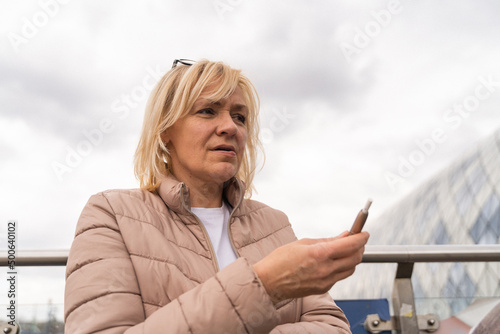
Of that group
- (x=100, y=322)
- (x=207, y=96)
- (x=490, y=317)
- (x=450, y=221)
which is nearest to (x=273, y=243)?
(x=207, y=96)

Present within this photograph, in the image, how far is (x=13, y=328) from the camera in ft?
7.54

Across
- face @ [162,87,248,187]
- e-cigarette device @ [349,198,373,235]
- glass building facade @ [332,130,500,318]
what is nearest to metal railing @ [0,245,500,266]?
face @ [162,87,248,187]

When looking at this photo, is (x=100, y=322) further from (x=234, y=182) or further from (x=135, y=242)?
(x=234, y=182)

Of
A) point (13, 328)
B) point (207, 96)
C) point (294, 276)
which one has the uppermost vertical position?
point (207, 96)

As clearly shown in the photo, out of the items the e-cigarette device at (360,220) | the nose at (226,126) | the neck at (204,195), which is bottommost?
the neck at (204,195)

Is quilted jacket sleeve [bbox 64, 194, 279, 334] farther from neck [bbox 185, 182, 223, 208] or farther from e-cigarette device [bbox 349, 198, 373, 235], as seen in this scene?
neck [bbox 185, 182, 223, 208]

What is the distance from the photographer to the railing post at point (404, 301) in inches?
101

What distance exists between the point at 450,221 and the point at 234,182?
79.4 ft

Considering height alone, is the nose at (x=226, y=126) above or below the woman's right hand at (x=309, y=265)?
above

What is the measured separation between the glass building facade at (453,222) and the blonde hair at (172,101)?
15.4 meters

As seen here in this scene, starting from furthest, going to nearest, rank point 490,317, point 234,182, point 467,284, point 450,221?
point 450,221
point 467,284
point 234,182
point 490,317

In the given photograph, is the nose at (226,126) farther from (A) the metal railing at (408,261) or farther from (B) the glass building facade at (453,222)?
(B) the glass building facade at (453,222)

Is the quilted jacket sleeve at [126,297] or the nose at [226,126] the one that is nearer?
the quilted jacket sleeve at [126,297]

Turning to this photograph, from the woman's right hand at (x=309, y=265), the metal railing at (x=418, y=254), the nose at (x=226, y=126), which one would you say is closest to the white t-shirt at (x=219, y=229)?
the nose at (x=226, y=126)
